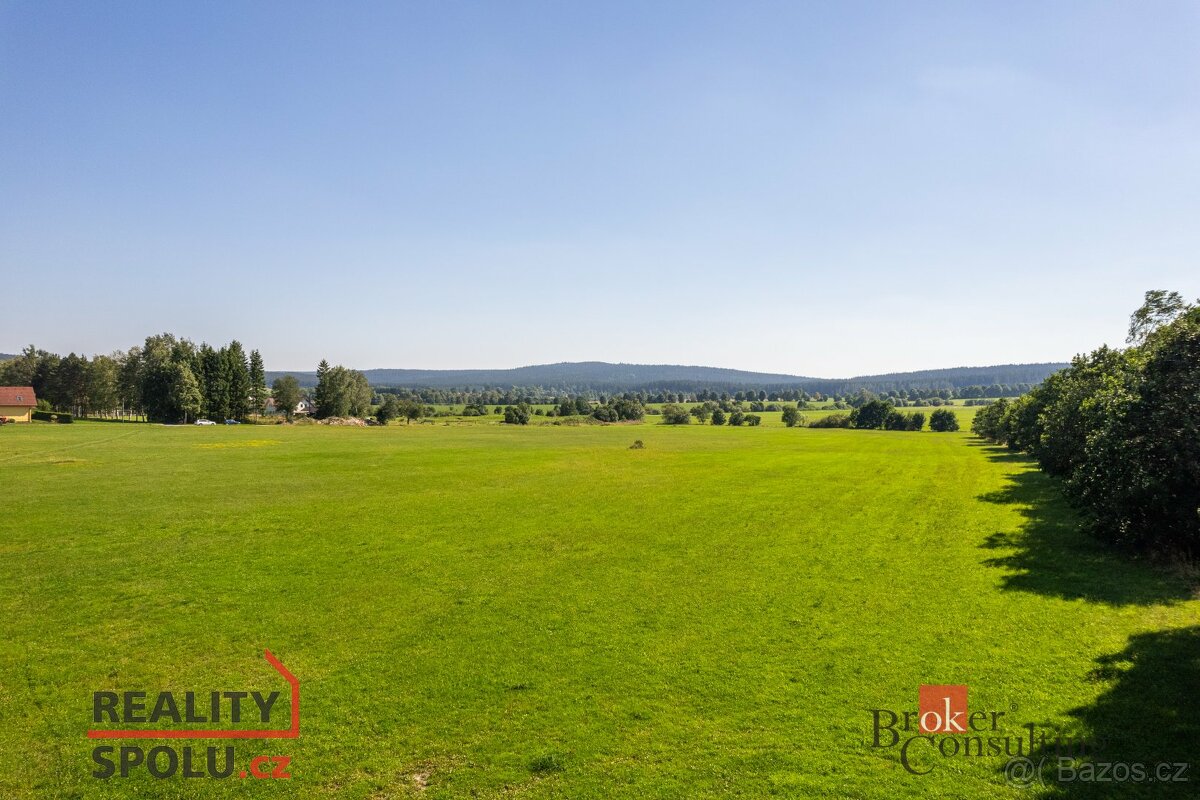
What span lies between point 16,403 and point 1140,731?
6403 inches

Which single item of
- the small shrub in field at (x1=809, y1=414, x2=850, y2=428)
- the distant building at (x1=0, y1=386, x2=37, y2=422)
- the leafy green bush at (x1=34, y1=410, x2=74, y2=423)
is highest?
the distant building at (x1=0, y1=386, x2=37, y2=422)

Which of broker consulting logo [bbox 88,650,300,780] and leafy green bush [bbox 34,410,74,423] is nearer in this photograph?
broker consulting logo [bbox 88,650,300,780]

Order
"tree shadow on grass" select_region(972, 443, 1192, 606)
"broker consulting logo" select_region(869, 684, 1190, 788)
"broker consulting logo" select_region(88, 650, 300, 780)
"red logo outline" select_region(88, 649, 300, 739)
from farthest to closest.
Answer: "tree shadow on grass" select_region(972, 443, 1192, 606) < "red logo outline" select_region(88, 649, 300, 739) < "broker consulting logo" select_region(88, 650, 300, 780) < "broker consulting logo" select_region(869, 684, 1190, 788)

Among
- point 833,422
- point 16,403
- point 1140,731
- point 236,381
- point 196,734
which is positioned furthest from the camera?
point 833,422

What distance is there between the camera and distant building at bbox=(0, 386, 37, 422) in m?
112

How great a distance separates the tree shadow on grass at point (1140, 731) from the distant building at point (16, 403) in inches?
6249

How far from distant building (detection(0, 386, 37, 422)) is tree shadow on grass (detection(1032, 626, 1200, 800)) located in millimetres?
158723

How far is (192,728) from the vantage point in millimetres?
12664

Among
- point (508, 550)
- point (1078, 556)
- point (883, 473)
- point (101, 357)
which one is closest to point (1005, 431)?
point (883, 473)

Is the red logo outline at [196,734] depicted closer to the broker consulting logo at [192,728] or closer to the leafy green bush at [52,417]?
the broker consulting logo at [192,728]

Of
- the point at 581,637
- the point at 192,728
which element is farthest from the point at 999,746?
the point at 192,728

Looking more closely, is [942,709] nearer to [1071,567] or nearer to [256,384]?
[1071,567]

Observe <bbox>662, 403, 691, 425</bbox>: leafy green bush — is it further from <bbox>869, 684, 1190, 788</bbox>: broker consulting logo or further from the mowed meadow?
<bbox>869, 684, 1190, 788</bbox>: broker consulting logo

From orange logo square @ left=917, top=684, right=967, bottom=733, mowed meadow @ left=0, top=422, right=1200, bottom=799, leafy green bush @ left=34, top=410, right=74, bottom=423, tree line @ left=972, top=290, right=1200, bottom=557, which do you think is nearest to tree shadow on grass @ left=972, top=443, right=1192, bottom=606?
mowed meadow @ left=0, top=422, right=1200, bottom=799
